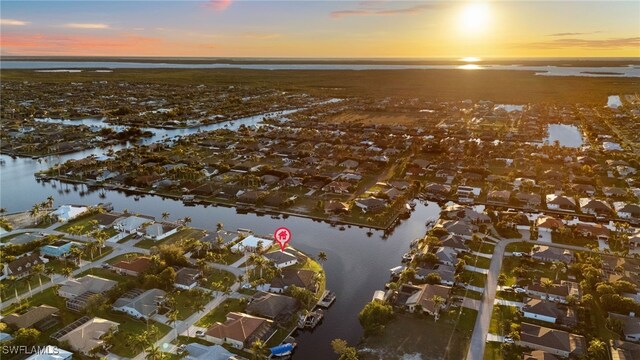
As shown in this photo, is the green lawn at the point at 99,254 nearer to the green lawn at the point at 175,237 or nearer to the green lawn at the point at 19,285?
the green lawn at the point at 175,237

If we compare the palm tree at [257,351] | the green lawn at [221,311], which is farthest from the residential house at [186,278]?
the palm tree at [257,351]

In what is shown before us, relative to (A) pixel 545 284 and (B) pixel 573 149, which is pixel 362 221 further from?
(B) pixel 573 149

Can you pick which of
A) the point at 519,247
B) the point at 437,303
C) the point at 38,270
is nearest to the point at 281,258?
the point at 437,303

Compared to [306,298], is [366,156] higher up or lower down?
higher up

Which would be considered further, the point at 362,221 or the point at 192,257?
the point at 362,221

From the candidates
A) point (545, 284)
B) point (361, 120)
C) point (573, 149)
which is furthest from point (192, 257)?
point (361, 120)

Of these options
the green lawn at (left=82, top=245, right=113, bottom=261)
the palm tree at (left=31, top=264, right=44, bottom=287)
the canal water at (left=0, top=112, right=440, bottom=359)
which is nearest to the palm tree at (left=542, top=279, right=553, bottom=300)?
the canal water at (left=0, top=112, right=440, bottom=359)
